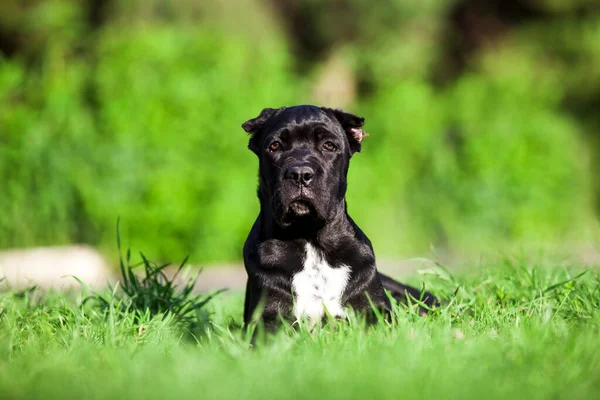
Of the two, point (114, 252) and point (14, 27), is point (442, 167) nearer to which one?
point (114, 252)

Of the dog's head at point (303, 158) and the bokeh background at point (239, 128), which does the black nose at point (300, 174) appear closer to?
the dog's head at point (303, 158)

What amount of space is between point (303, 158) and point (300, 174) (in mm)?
191

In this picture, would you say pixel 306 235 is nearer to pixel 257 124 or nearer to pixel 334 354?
pixel 257 124

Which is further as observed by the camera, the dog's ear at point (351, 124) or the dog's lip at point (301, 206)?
the dog's ear at point (351, 124)

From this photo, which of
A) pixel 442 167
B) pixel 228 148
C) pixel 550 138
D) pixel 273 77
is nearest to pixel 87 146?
pixel 228 148

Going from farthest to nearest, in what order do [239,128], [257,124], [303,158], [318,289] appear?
[239,128]
[257,124]
[303,158]
[318,289]

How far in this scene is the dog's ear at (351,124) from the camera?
4812 millimetres

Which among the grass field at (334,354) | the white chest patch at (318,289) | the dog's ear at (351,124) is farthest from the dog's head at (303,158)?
the grass field at (334,354)

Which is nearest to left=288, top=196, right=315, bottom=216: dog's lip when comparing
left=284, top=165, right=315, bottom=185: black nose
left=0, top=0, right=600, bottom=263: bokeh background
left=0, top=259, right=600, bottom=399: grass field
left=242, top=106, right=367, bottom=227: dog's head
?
left=242, top=106, right=367, bottom=227: dog's head

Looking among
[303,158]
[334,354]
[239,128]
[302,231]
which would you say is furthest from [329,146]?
[239,128]

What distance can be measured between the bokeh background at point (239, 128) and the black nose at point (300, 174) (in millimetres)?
3905

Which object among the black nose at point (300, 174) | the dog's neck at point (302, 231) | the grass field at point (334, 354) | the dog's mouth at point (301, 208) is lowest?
the grass field at point (334, 354)

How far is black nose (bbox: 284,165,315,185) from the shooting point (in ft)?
13.8

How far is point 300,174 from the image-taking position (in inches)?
165
